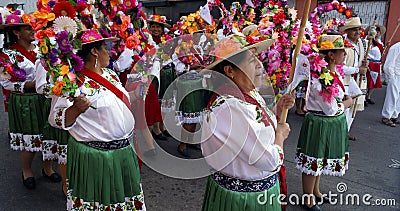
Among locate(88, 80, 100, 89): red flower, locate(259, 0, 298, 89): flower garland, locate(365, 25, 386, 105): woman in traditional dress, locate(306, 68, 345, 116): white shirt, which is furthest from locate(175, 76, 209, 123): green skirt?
locate(365, 25, 386, 105): woman in traditional dress

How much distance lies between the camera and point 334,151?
326cm

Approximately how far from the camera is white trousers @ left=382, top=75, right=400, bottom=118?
21.1 feet

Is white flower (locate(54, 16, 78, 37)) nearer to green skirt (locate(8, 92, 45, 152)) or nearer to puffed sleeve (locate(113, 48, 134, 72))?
puffed sleeve (locate(113, 48, 134, 72))

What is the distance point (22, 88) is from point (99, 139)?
5.96ft

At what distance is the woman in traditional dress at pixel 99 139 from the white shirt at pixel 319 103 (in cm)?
186

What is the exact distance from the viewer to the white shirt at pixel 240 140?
1723 millimetres

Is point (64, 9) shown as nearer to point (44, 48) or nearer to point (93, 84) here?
point (44, 48)

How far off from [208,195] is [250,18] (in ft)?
11.3

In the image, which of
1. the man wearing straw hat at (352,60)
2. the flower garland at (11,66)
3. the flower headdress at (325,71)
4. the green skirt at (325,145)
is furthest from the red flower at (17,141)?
the man wearing straw hat at (352,60)

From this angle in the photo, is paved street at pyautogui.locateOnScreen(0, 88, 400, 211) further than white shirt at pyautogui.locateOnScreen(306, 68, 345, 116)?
Yes

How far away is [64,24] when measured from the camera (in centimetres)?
193

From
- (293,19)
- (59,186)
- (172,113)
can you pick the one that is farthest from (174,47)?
(59,186)

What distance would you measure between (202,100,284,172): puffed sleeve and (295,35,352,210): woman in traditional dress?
1601 mm

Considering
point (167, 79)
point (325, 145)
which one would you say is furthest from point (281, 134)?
point (167, 79)
